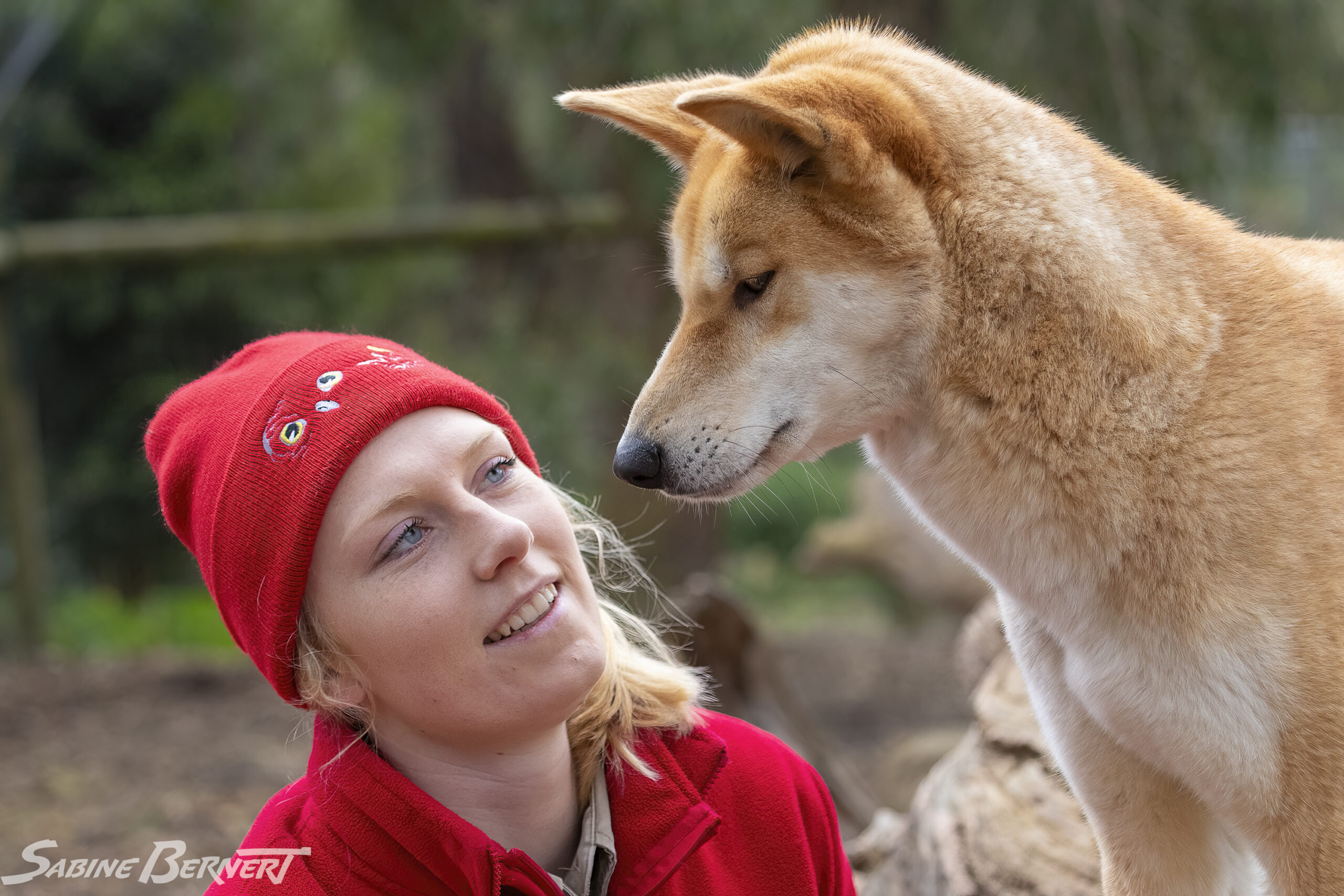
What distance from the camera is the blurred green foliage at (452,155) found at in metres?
4.80

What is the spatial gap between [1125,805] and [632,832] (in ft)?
2.86

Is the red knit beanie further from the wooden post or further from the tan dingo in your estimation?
the wooden post

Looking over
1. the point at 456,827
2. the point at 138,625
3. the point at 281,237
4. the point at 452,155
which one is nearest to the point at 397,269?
the point at 452,155

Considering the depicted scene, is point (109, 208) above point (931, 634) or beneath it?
above

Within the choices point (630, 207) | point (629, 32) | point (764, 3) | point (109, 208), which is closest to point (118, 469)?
point (109, 208)

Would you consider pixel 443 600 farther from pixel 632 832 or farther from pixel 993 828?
pixel 993 828

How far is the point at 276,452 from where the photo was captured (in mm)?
1768

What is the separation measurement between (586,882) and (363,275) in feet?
25.2

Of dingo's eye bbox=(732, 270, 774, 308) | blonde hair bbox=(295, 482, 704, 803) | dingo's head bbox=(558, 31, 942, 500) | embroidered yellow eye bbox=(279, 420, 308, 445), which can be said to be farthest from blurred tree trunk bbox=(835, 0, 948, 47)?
embroidered yellow eye bbox=(279, 420, 308, 445)

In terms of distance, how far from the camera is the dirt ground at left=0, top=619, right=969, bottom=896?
435cm

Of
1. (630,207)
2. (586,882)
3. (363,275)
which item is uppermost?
(586,882)

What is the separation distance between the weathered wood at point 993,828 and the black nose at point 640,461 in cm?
125

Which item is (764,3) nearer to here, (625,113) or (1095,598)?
(625,113)

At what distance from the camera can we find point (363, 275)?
8.95 m
